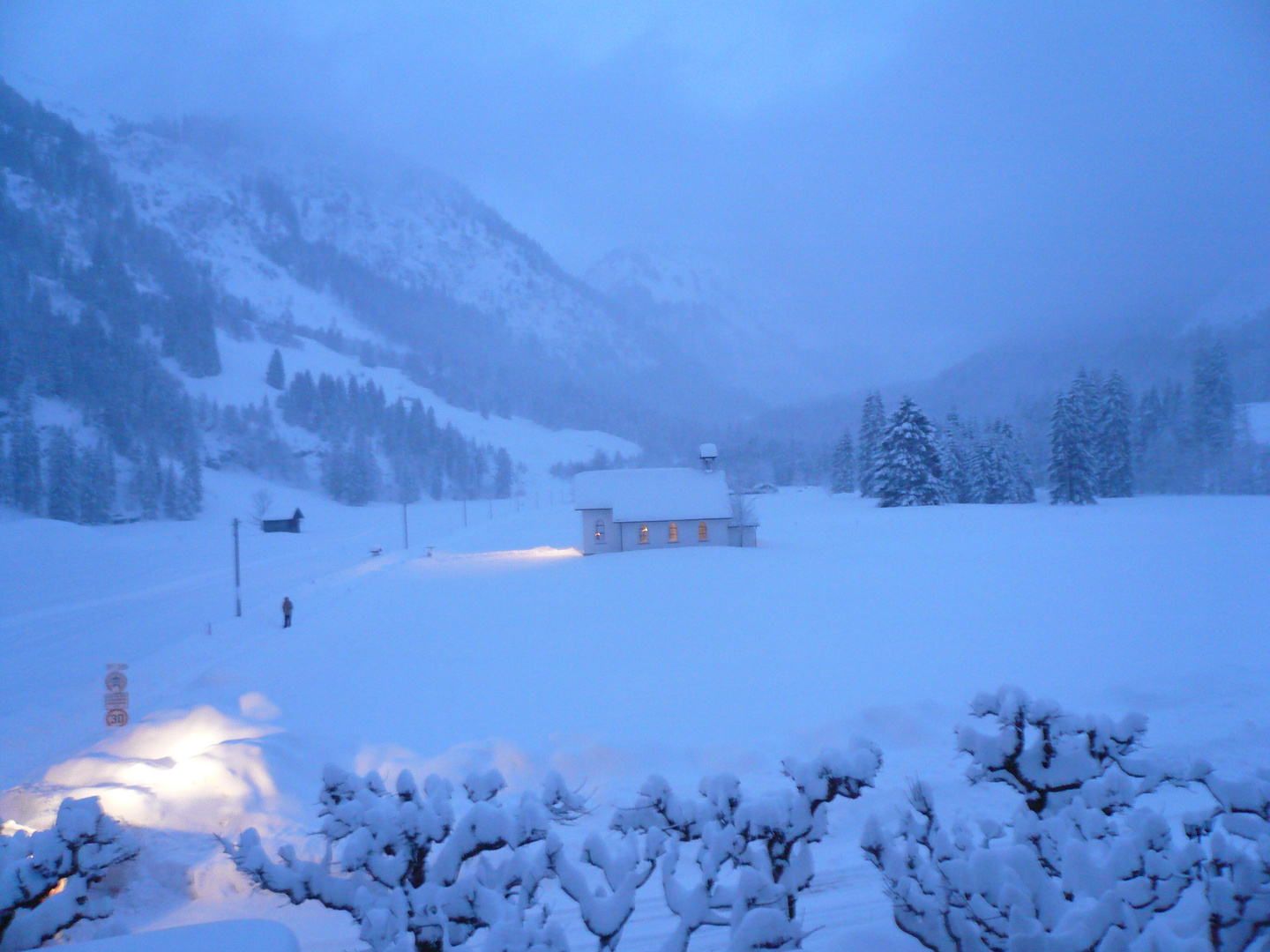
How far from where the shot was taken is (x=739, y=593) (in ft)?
71.5

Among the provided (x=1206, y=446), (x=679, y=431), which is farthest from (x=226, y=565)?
(x=679, y=431)

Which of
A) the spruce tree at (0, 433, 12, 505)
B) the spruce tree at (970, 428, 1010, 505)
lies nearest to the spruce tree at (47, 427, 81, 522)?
the spruce tree at (0, 433, 12, 505)

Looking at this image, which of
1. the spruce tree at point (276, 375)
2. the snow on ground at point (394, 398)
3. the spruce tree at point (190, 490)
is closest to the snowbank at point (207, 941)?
the spruce tree at point (190, 490)

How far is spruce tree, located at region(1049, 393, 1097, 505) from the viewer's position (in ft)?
152

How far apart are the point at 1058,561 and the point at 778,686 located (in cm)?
1994

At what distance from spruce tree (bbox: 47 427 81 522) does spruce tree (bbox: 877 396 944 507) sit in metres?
74.6

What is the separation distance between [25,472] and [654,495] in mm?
63762

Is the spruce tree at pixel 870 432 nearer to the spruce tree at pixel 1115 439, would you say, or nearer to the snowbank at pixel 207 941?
the spruce tree at pixel 1115 439

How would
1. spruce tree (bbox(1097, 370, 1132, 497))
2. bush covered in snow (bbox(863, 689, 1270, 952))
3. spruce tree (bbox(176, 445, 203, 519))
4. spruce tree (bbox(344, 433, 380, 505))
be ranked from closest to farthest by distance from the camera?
bush covered in snow (bbox(863, 689, 1270, 952)), spruce tree (bbox(1097, 370, 1132, 497)), spruce tree (bbox(176, 445, 203, 519)), spruce tree (bbox(344, 433, 380, 505))

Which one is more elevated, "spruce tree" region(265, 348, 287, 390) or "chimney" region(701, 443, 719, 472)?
"spruce tree" region(265, 348, 287, 390)

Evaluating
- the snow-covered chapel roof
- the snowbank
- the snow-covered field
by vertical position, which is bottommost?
the snow-covered field

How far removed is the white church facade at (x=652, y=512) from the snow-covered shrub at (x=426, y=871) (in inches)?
1167

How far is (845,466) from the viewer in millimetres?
70375

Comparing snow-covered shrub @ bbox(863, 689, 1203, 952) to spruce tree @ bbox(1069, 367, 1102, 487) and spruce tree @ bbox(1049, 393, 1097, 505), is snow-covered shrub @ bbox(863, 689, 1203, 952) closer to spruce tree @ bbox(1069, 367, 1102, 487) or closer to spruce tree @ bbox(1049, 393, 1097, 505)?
spruce tree @ bbox(1049, 393, 1097, 505)
